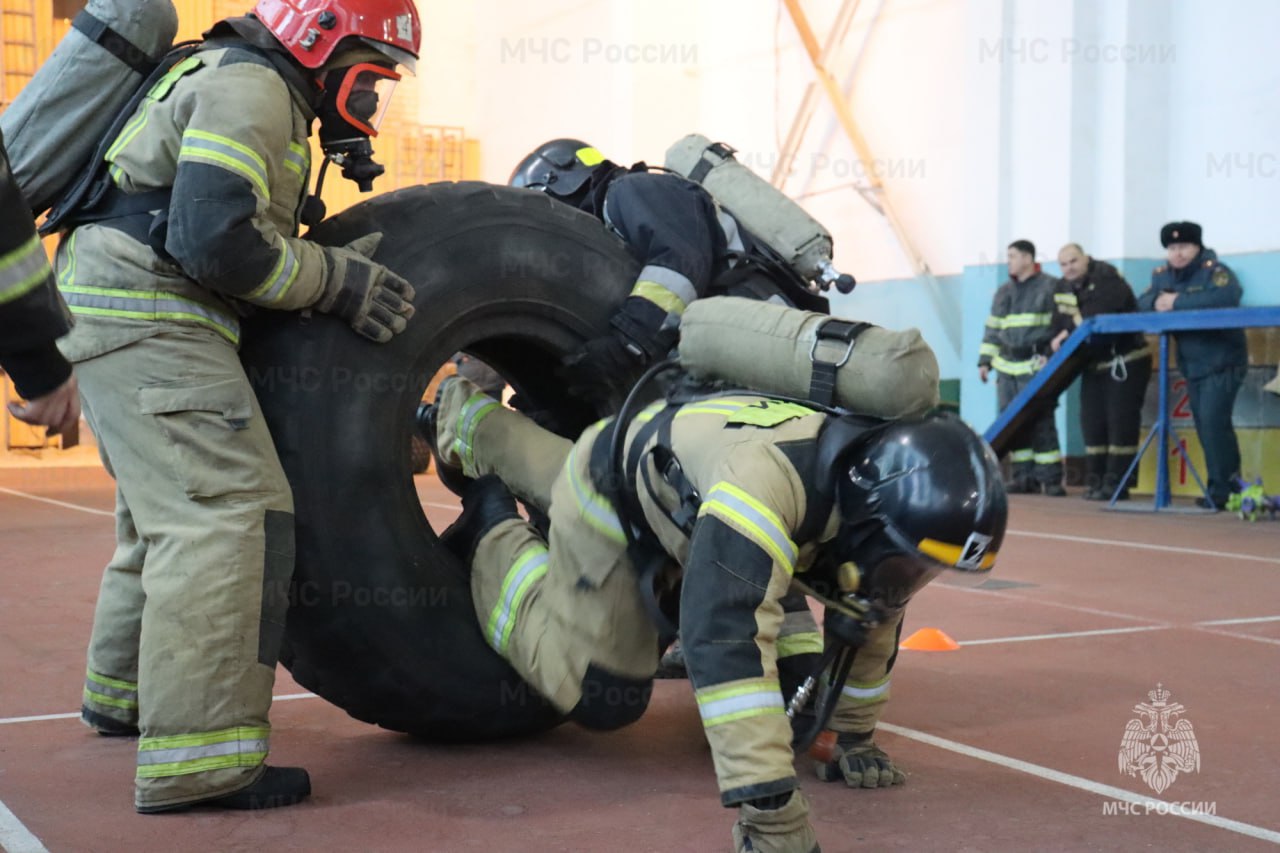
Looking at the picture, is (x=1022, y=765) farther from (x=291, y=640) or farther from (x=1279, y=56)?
(x=1279, y=56)

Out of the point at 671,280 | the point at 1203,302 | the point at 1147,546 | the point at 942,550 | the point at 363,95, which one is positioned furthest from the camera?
the point at 1203,302

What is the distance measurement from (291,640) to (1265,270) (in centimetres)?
843

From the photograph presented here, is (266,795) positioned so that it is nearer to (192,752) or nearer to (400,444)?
(192,752)

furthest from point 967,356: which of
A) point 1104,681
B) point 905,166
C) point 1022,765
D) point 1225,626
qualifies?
point 1022,765

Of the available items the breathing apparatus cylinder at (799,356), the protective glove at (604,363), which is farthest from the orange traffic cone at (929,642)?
the breathing apparatus cylinder at (799,356)

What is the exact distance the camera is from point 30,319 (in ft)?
5.86

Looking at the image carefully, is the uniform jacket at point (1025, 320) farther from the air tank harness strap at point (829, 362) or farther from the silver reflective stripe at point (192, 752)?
the silver reflective stripe at point (192, 752)

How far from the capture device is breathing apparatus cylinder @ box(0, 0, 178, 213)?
3029 millimetres

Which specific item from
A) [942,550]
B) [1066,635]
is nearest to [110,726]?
[942,550]

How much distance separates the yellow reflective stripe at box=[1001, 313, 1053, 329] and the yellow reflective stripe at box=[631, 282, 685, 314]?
23.8 ft

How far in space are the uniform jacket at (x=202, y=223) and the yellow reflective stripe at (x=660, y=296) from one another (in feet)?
2.80

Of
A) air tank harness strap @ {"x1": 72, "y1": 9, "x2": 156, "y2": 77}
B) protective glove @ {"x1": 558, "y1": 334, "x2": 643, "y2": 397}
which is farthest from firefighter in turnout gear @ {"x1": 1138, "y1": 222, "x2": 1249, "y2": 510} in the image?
air tank harness strap @ {"x1": 72, "y1": 9, "x2": 156, "y2": 77}

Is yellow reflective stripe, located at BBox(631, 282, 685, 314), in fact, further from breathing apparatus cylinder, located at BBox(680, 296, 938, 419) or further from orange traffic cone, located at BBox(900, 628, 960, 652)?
orange traffic cone, located at BBox(900, 628, 960, 652)

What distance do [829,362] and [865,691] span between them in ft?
2.50
